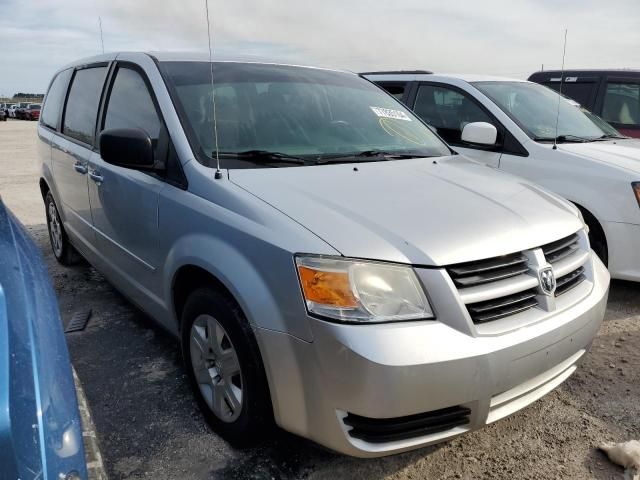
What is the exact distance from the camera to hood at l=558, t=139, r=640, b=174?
3994mm

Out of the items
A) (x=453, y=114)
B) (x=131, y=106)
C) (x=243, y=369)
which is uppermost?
(x=131, y=106)

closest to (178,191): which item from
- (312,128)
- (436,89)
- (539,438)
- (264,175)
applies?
(264,175)

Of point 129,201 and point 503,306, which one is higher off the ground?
point 129,201

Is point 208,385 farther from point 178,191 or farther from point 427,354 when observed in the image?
point 427,354

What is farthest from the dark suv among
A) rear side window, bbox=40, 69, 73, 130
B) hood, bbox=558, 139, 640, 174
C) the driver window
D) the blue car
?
the blue car

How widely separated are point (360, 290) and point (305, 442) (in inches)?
27.3

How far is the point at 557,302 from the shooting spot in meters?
2.21

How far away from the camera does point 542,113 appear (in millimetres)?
4859

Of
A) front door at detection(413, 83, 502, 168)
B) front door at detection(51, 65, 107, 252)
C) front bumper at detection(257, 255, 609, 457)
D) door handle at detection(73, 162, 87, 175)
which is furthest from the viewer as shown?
front door at detection(413, 83, 502, 168)

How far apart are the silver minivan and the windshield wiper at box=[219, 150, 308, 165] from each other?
1 cm

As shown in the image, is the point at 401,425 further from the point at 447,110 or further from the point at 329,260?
the point at 447,110

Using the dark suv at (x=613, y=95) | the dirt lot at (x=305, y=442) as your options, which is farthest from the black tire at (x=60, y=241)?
the dark suv at (x=613, y=95)

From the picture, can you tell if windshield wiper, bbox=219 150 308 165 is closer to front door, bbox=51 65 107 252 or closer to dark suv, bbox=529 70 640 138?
Result: front door, bbox=51 65 107 252

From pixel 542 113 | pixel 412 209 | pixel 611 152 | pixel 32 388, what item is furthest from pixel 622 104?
pixel 32 388
